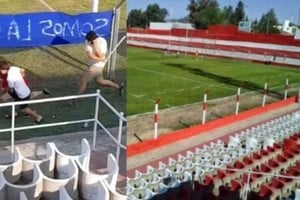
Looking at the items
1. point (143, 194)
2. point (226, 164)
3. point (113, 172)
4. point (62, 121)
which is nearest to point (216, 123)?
point (226, 164)

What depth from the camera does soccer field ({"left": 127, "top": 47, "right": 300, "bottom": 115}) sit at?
0.86 metres

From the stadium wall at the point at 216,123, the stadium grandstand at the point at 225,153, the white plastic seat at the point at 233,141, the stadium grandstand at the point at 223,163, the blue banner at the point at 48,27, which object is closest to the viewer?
the stadium grandstand at the point at 225,153

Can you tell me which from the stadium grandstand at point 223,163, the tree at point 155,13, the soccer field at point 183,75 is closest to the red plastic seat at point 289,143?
the stadium grandstand at point 223,163

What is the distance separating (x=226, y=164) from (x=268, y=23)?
118cm

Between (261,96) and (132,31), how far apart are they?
2422 millimetres

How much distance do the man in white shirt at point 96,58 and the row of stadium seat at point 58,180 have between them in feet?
1.56

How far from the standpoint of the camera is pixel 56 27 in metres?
2.53

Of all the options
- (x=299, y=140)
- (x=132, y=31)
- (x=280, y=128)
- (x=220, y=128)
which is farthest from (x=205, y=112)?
(x=132, y=31)

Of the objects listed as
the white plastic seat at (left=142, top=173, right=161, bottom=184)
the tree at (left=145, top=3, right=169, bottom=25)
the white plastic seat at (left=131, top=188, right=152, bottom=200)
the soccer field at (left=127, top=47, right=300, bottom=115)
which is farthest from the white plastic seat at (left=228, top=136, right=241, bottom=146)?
the tree at (left=145, top=3, right=169, bottom=25)

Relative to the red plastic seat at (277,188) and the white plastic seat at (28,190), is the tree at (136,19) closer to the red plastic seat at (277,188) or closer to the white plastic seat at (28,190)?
the white plastic seat at (28,190)

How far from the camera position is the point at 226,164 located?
2010 millimetres

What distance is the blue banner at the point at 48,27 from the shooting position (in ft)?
7.72

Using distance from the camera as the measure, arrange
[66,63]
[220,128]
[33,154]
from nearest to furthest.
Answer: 1. [33,154]
2. [220,128]
3. [66,63]

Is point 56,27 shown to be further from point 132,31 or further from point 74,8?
point 132,31
